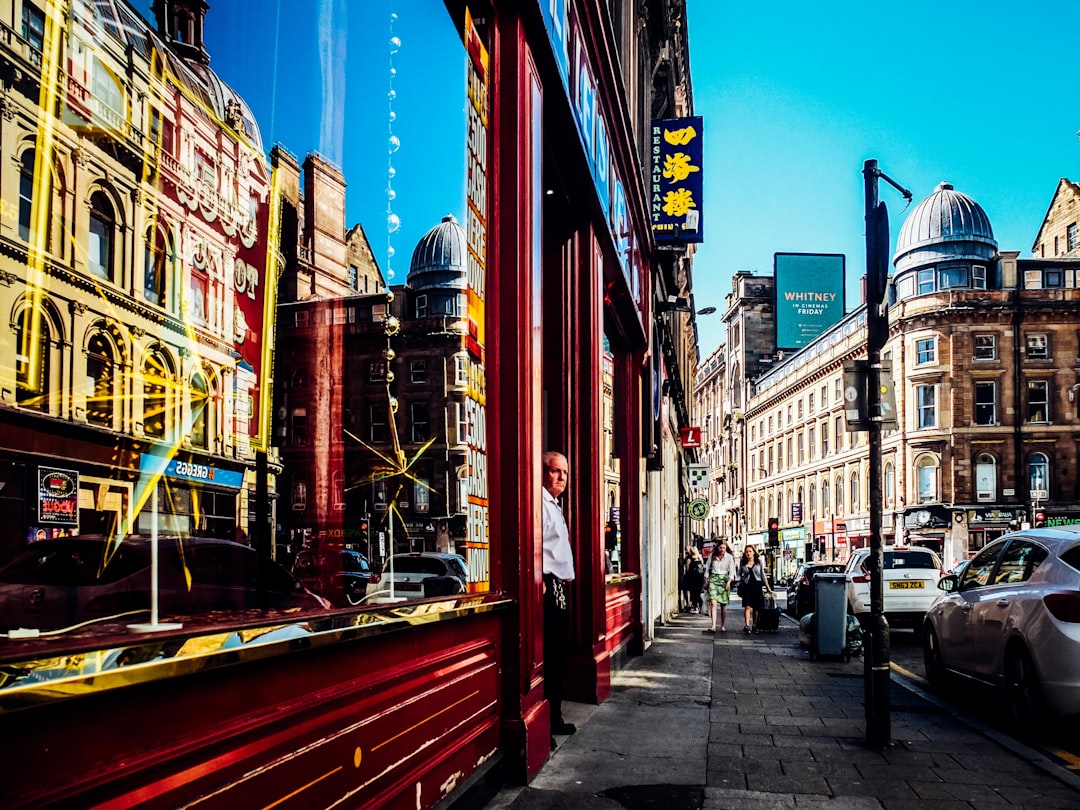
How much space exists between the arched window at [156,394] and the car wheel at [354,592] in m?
1.42

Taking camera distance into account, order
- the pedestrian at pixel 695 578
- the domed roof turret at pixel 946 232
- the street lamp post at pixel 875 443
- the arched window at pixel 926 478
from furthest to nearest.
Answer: the domed roof turret at pixel 946 232
the arched window at pixel 926 478
the pedestrian at pixel 695 578
the street lamp post at pixel 875 443

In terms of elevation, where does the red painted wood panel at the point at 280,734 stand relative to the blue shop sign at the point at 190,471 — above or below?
below

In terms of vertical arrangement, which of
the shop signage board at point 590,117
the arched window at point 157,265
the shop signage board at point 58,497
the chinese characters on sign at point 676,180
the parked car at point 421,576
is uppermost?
the chinese characters on sign at point 676,180

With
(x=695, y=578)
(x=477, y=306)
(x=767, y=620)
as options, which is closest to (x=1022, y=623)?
(x=477, y=306)

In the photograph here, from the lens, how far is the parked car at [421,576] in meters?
4.22

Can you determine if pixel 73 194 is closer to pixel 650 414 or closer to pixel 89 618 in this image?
pixel 89 618

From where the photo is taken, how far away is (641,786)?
18.7ft

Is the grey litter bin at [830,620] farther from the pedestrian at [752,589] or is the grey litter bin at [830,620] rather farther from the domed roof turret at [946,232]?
the domed roof turret at [946,232]

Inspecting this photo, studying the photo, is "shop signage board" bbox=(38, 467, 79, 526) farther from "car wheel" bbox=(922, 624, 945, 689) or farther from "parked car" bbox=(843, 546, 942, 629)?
"parked car" bbox=(843, 546, 942, 629)

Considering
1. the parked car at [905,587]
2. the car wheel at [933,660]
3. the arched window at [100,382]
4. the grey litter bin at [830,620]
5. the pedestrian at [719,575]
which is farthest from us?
the pedestrian at [719,575]

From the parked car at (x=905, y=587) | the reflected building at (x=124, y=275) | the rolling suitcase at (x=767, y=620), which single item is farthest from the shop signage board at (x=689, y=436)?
the reflected building at (x=124, y=275)

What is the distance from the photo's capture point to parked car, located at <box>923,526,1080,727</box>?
753cm

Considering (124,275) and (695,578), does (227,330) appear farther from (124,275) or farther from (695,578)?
(695,578)

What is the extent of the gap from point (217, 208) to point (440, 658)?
96.8 inches
